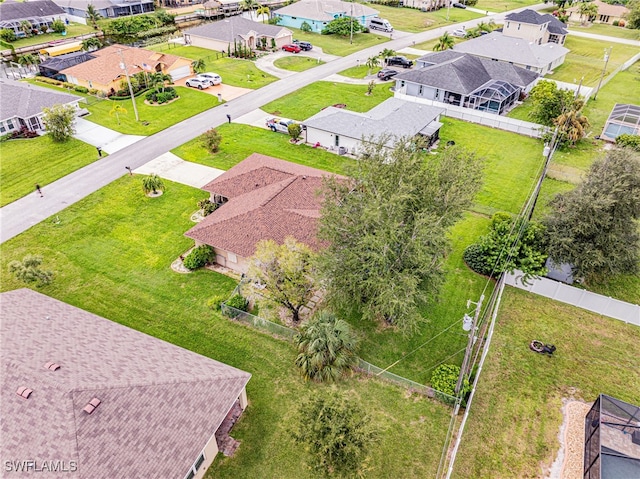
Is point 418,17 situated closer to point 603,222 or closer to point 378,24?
point 378,24

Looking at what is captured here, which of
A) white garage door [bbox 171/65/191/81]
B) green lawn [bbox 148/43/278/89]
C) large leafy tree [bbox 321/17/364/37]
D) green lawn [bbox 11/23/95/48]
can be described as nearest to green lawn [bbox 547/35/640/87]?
large leafy tree [bbox 321/17/364/37]

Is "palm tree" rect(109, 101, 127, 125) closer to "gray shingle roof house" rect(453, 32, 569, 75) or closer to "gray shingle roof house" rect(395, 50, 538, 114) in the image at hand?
"gray shingle roof house" rect(395, 50, 538, 114)

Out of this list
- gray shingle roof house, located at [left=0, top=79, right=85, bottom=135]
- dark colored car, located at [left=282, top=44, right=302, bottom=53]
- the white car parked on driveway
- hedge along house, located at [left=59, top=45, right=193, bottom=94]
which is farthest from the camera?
dark colored car, located at [left=282, top=44, right=302, bottom=53]

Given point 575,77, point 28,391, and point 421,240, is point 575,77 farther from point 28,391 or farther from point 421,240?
point 28,391

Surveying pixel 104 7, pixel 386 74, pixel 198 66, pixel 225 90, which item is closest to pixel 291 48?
pixel 198 66

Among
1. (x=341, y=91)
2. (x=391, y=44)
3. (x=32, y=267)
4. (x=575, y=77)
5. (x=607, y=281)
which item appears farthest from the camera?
(x=391, y=44)

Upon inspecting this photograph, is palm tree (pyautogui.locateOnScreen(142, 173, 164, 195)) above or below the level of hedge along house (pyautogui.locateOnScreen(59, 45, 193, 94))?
below

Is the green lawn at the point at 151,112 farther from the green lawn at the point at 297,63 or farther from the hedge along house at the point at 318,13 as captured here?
the hedge along house at the point at 318,13

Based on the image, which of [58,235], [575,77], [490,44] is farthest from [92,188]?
[575,77]
